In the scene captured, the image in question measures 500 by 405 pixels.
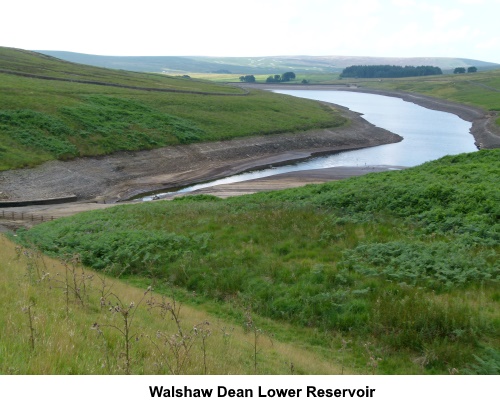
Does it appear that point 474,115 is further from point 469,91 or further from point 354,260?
point 354,260

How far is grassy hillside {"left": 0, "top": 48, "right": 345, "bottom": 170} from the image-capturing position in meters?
56.6

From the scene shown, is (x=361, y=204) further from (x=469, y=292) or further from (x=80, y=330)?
(x=80, y=330)

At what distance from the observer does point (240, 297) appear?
14.9 metres

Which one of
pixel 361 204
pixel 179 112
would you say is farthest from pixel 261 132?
pixel 361 204

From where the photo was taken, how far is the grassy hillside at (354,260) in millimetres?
11266

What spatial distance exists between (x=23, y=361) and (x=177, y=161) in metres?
57.5

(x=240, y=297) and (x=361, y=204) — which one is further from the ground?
(x=361, y=204)

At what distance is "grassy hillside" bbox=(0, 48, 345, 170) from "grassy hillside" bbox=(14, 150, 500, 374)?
112ft

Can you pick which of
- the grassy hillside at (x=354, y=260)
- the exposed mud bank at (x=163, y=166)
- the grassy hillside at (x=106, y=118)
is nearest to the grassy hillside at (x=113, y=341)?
the grassy hillside at (x=354, y=260)

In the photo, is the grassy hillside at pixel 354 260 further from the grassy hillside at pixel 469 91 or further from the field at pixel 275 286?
the grassy hillside at pixel 469 91

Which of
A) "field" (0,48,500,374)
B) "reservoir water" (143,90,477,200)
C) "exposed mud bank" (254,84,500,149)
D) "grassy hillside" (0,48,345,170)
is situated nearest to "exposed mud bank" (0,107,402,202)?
"grassy hillside" (0,48,345,170)

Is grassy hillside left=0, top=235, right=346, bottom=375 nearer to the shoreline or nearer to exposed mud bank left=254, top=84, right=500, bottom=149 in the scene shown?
the shoreline

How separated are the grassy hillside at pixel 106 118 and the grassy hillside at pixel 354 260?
34.3 meters

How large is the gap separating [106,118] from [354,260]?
61.2 m
